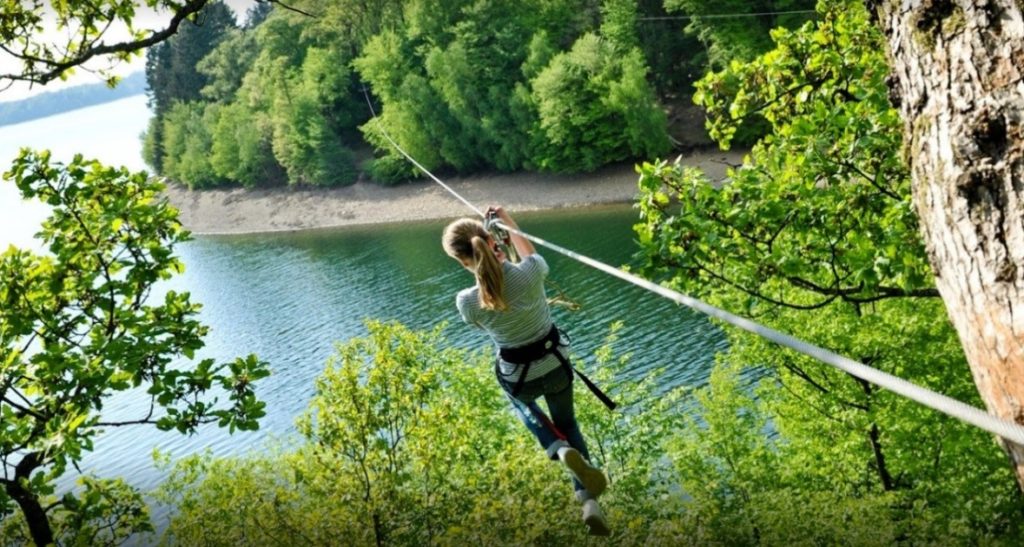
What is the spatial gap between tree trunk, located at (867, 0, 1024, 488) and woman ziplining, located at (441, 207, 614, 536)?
3060mm

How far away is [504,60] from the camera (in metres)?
61.2

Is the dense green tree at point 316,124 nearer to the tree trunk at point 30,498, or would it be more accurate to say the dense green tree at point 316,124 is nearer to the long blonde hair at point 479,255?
the tree trunk at point 30,498

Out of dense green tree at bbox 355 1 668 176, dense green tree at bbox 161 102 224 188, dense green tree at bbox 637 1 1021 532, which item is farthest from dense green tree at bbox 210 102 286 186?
dense green tree at bbox 637 1 1021 532

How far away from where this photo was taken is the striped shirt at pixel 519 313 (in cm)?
564

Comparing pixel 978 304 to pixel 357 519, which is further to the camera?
pixel 357 519

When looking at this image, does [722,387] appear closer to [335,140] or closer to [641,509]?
[641,509]

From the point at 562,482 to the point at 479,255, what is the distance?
9696 mm

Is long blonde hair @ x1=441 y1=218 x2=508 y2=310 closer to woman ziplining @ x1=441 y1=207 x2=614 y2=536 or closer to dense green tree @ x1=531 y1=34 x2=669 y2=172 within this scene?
woman ziplining @ x1=441 y1=207 x2=614 y2=536

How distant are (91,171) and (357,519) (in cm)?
570

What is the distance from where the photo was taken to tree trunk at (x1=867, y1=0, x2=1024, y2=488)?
2250 mm

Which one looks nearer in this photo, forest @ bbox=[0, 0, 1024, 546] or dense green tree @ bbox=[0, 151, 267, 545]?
dense green tree @ bbox=[0, 151, 267, 545]

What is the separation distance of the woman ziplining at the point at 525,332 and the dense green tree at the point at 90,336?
6.95 ft

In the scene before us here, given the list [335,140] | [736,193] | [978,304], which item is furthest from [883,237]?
[335,140]

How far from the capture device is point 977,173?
236 centimetres
